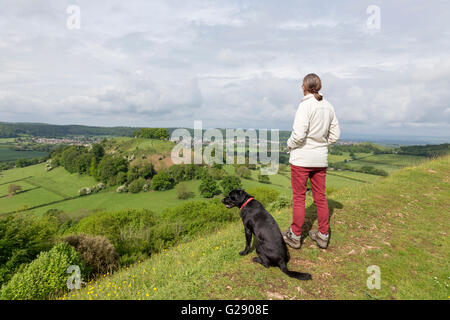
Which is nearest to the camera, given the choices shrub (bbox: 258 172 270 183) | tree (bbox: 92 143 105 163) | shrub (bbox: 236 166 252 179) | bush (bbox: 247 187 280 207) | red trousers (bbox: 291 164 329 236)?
red trousers (bbox: 291 164 329 236)

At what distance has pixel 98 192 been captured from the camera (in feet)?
256

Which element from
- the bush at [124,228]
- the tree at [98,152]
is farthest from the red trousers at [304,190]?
the tree at [98,152]

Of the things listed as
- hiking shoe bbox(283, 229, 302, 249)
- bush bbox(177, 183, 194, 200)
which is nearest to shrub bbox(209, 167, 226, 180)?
bush bbox(177, 183, 194, 200)

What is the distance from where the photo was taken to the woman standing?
4.05 metres

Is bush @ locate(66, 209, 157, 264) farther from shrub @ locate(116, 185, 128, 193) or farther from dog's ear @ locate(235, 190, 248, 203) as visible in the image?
shrub @ locate(116, 185, 128, 193)

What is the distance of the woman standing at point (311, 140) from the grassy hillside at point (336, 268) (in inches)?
45.6

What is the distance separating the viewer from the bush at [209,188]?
6812cm

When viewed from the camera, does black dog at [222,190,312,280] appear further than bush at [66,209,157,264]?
No

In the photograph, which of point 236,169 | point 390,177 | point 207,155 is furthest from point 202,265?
Result: point 207,155

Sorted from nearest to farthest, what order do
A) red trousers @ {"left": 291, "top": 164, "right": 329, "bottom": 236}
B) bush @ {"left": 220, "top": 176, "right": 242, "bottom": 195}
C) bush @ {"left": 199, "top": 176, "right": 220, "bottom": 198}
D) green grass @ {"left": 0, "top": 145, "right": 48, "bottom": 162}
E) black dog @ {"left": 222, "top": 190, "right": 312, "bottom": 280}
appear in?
black dog @ {"left": 222, "top": 190, "right": 312, "bottom": 280}
red trousers @ {"left": 291, "top": 164, "right": 329, "bottom": 236}
bush @ {"left": 220, "top": 176, "right": 242, "bottom": 195}
bush @ {"left": 199, "top": 176, "right": 220, "bottom": 198}
green grass @ {"left": 0, "top": 145, "right": 48, "bottom": 162}

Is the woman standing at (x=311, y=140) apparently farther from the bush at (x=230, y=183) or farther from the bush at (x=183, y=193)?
the bush at (x=183, y=193)

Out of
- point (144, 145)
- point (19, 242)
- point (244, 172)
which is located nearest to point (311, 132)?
point (19, 242)

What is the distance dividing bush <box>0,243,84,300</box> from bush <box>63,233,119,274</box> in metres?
2.57

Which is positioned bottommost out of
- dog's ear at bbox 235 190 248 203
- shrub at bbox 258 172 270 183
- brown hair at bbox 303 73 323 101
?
shrub at bbox 258 172 270 183
